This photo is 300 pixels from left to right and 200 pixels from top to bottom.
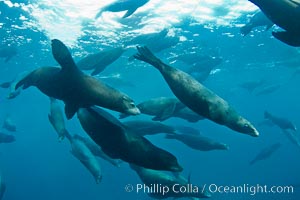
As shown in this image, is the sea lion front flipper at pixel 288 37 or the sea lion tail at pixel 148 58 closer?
the sea lion front flipper at pixel 288 37

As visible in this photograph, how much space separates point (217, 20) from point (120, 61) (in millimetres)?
11832

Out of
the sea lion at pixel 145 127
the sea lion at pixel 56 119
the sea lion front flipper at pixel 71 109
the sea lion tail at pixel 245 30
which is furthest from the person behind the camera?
the sea lion tail at pixel 245 30

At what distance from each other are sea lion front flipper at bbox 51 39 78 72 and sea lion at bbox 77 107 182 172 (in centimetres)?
49

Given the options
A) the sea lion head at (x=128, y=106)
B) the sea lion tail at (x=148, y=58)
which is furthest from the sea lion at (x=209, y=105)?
the sea lion head at (x=128, y=106)

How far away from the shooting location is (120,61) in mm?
29641

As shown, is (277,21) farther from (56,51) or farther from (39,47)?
(39,47)

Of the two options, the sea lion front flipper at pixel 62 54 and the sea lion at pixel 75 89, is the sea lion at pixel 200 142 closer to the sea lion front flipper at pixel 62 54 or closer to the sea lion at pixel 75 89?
the sea lion at pixel 75 89

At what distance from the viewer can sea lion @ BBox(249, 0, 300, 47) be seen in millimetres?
2682

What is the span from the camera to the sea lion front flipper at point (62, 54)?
9.33 feet

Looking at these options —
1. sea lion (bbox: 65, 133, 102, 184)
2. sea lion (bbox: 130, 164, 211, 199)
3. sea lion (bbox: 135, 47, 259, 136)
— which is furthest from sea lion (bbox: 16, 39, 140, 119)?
sea lion (bbox: 65, 133, 102, 184)

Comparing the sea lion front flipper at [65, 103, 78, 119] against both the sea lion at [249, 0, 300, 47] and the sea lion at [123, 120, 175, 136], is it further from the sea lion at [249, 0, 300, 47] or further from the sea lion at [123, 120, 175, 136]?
the sea lion at [123, 120, 175, 136]

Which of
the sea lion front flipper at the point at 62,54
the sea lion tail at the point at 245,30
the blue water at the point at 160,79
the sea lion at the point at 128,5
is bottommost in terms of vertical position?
the blue water at the point at 160,79

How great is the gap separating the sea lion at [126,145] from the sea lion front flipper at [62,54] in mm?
492

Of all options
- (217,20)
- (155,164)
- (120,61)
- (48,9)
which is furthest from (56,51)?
(120,61)
